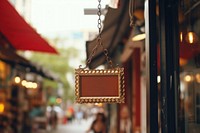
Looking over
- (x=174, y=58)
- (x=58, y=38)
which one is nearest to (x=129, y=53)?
(x=174, y=58)

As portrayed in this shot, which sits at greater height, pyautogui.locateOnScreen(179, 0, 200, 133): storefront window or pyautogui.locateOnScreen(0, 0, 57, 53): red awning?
pyautogui.locateOnScreen(0, 0, 57, 53): red awning

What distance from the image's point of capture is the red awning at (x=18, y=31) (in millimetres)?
6962

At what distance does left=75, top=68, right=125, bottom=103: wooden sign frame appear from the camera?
3.72 metres

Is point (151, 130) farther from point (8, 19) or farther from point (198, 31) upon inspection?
point (8, 19)

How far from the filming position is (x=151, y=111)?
11.8ft

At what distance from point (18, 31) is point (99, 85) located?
530cm

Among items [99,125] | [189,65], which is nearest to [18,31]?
[99,125]

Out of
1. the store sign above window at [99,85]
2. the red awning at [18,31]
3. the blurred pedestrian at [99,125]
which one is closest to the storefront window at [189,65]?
the store sign above window at [99,85]

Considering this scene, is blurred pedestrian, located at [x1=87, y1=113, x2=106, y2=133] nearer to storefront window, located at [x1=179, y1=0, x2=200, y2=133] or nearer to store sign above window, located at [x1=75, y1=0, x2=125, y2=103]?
storefront window, located at [x1=179, y1=0, x2=200, y2=133]

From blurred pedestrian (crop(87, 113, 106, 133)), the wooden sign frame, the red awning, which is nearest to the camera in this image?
the wooden sign frame

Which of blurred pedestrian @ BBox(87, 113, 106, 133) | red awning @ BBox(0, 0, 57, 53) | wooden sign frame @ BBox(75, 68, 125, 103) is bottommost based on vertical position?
blurred pedestrian @ BBox(87, 113, 106, 133)

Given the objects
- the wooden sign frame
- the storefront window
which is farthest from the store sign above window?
the storefront window

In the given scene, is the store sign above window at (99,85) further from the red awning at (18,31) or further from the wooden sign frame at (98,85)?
the red awning at (18,31)

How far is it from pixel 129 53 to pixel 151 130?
742 cm
